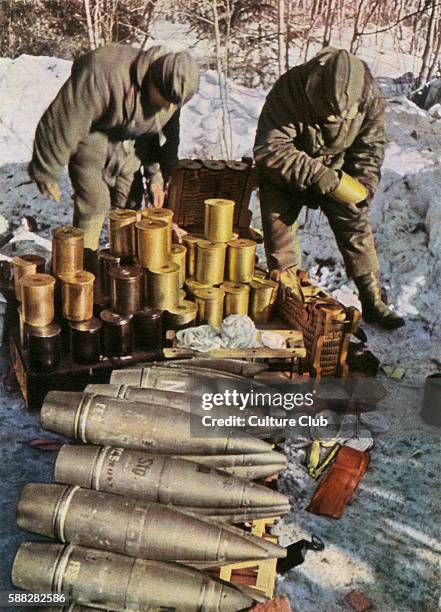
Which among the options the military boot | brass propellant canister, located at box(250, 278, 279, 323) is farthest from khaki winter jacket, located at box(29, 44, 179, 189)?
the military boot

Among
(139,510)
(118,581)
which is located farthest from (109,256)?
(118,581)

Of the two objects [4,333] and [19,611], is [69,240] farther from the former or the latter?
[19,611]

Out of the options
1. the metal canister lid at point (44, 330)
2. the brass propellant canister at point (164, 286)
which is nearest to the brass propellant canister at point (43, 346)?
the metal canister lid at point (44, 330)

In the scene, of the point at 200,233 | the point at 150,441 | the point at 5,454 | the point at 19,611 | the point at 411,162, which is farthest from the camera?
the point at 200,233

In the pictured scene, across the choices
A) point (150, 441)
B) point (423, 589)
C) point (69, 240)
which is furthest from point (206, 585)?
point (69, 240)

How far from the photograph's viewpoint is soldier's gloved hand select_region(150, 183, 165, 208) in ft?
14.9

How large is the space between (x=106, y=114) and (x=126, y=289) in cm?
104

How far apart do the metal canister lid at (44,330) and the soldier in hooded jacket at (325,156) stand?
148cm

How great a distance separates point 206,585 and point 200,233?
93.1 inches

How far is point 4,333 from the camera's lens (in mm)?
4855

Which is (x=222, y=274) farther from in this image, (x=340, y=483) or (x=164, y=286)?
(x=340, y=483)

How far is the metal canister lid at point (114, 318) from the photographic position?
14.1ft

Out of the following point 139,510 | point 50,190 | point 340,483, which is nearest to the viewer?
point 139,510

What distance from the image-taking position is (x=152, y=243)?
430 centimetres
